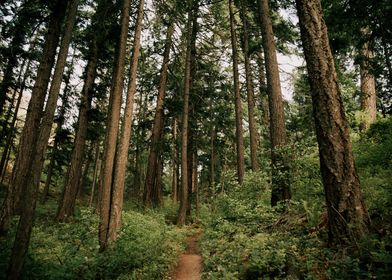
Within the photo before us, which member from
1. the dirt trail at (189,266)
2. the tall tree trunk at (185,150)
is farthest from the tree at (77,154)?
the dirt trail at (189,266)

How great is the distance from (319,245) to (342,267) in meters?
1.00

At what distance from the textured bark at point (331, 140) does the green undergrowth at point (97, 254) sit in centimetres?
492

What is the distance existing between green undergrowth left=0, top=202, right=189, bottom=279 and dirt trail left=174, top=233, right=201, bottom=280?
0.89 ft

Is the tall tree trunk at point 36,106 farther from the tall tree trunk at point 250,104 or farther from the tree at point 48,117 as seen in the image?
the tall tree trunk at point 250,104

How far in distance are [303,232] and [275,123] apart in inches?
151

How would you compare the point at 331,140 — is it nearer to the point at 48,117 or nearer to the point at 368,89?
the point at 48,117

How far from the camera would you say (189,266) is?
978 cm

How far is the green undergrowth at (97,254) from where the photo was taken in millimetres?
7133

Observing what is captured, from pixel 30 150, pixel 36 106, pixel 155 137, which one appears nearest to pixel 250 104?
pixel 155 137

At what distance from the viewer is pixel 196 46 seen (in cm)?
2058

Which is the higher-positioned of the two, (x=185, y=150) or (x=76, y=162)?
(x=185, y=150)

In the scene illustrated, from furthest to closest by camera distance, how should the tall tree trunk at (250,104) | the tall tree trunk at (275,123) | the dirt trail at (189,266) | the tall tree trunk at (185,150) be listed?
the tall tree trunk at (185,150), the tall tree trunk at (250,104), the dirt trail at (189,266), the tall tree trunk at (275,123)

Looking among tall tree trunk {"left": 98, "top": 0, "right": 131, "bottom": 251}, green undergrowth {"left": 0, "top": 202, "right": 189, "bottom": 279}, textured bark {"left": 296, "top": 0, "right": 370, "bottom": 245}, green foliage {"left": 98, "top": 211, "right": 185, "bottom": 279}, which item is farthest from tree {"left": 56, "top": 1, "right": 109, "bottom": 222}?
textured bark {"left": 296, "top": 0, "right": 370, "bottom": 245}

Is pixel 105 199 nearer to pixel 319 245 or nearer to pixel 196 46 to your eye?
pixel 319 245
